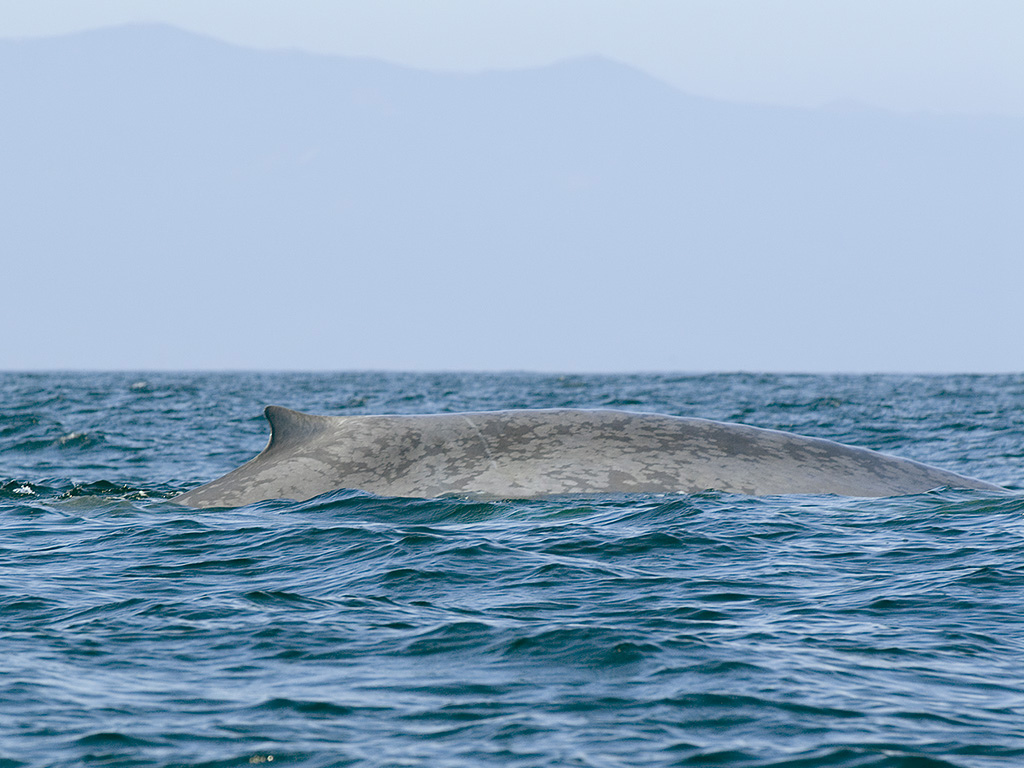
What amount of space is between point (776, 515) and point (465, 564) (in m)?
3.21

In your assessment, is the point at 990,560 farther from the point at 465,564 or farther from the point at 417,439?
the point at 417,439

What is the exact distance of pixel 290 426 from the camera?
13.1 metres

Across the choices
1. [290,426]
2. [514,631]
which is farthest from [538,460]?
[514,631]

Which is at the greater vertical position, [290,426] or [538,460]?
[290,426]

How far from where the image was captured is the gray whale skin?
12.5 metres

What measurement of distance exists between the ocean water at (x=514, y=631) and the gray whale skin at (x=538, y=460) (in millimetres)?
249

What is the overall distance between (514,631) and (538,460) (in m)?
4.58

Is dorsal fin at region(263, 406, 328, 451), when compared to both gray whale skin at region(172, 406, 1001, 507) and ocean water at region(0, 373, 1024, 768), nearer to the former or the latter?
gray whale skin at region(172, 406, 1001, 507)

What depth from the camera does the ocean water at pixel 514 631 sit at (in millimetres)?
6242

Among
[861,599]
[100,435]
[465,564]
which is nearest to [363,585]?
[465,564]

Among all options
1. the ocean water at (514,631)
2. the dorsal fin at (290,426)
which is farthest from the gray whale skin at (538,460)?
the ocean water at (514,631)

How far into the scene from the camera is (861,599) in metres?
9.26

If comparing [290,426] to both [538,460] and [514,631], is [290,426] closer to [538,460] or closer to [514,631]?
[538,460]

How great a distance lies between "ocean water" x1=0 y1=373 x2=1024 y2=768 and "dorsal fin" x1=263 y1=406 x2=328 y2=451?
0.99 meters
